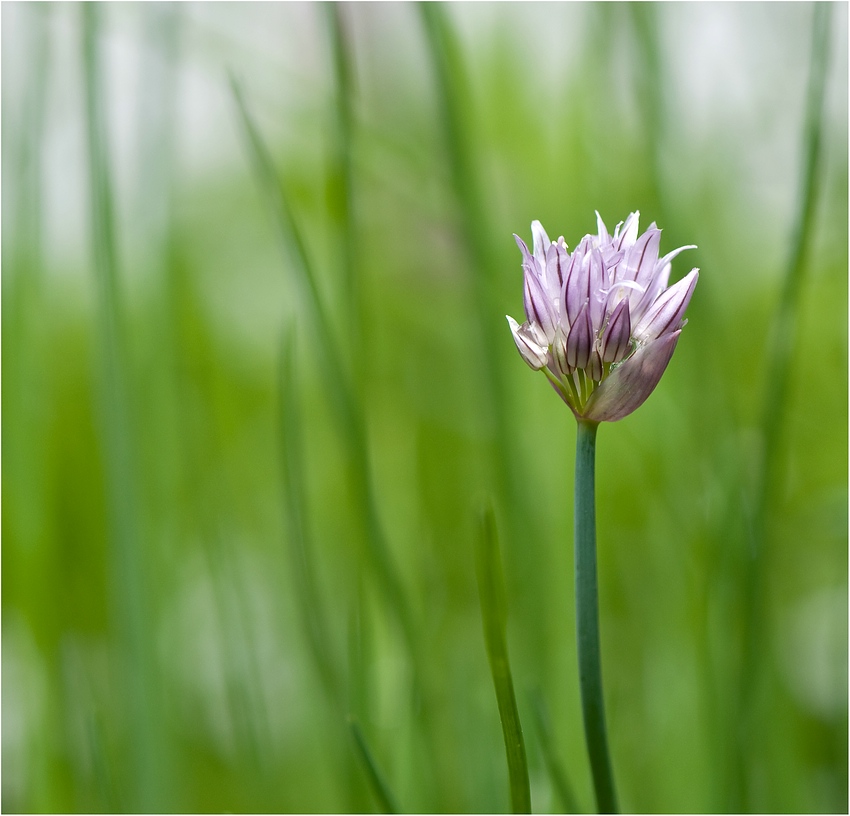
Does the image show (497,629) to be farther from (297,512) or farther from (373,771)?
(297,512)

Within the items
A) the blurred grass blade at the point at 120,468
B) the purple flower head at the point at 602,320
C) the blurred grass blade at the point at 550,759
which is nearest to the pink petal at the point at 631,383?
the purple flower head at the point at 602,320

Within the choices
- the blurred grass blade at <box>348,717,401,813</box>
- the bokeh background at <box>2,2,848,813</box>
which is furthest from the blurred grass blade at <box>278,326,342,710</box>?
the blurred grass blade at <box>348,717,401,813</box>

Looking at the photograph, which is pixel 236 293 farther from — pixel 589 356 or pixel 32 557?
pixel 589 356

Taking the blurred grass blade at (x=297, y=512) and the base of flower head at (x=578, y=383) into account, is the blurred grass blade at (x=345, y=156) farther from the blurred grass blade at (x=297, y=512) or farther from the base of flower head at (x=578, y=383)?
the base of flower head at (x=578, y=383)

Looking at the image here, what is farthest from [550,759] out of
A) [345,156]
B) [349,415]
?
[345,156]

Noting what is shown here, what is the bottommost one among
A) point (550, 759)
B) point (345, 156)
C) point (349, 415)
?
point (550, 759)
